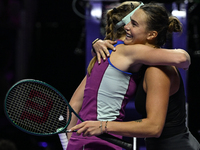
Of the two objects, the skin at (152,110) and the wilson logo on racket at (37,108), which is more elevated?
the skin at (152,110)

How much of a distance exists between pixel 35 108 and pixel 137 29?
1.99 feet

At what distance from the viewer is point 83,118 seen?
4.46ft

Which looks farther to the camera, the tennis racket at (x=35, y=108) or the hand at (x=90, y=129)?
the tennis racket at (x=35, y=108)

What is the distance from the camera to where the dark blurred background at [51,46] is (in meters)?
3.83

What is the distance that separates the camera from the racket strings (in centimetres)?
143

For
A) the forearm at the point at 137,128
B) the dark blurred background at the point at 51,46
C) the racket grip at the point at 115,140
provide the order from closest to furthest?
the forearm at the point at 137,128, the racket grip at the point at 115,140, the dark blurred background at the point at 51,46

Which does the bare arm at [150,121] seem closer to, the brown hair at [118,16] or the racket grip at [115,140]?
the racket grip at [115,140]

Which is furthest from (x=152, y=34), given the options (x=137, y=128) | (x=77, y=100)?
(x=77, y=100)

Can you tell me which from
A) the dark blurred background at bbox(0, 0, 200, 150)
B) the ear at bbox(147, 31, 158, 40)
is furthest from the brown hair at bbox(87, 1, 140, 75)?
the dark blurred background at bbox(0, 0, 200, 150)

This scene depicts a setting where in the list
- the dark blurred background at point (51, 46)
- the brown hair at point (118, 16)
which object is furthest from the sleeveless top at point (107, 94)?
the dark blurred background at point (51, 46)

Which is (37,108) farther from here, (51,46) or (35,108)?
(51,46)

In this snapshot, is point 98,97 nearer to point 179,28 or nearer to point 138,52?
point 138,52

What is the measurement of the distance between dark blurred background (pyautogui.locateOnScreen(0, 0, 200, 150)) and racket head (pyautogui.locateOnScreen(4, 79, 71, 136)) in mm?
2240

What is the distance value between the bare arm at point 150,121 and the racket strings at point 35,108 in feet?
0.98
